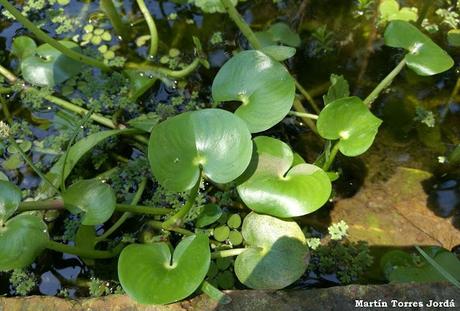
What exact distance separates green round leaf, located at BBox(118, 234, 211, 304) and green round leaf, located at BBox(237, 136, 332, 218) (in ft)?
0.81

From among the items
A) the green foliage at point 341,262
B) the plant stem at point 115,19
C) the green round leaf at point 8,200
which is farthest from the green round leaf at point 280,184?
the plant stem at point 115,19

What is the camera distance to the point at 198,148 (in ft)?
5.10

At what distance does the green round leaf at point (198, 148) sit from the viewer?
1537 mm

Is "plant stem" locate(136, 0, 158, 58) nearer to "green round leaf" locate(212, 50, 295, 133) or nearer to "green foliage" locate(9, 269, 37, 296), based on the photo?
"green round leaf" locate(212, 50, 295, 133)

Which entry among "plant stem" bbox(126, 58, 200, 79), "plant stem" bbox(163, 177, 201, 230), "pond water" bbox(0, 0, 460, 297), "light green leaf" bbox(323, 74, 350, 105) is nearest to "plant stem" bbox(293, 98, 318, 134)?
"pond water" bbox(0, 0, 460, 297)

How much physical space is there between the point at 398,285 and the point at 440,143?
93 cm

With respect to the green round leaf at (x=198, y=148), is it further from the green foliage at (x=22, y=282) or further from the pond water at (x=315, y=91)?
the green foliage at (x=22, y=282)

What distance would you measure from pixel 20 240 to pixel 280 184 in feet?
2.74

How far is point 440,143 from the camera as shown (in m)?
2.14

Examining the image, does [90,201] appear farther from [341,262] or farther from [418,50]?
[418,50]

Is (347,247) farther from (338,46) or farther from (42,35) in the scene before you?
(42,35)

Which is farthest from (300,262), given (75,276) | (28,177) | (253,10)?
(253,10)

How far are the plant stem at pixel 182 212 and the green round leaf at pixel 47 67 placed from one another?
3.35ft

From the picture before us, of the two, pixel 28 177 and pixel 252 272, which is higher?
pixel 252 272
